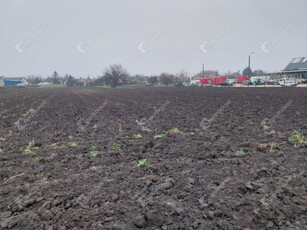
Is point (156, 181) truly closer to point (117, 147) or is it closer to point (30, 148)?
point (117, 147)

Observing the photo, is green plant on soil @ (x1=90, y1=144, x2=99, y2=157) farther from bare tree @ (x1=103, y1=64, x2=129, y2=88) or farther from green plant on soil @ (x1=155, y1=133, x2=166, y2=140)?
bare tree @ (x1=103, y1=64, x2=129, y2=88)

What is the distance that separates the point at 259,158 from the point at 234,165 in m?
0.77

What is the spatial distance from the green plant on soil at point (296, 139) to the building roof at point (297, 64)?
66.2 meters

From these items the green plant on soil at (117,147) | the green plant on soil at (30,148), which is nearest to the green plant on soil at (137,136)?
the green plant on soil at (117,147)

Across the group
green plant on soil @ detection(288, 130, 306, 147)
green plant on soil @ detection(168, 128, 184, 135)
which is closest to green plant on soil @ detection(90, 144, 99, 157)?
green plant on soil @ detection(168, 128, 184, 135)

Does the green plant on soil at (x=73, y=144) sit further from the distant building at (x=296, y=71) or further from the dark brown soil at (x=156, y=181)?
the distant building at (x=296, y=71)

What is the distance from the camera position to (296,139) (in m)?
6.95

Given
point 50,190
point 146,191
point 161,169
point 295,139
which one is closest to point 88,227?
point 146,191

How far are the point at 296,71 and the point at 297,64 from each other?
26.6 ft

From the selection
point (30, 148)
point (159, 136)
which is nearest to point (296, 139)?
point (159, 136)

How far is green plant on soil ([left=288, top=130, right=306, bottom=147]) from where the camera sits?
6655 mm

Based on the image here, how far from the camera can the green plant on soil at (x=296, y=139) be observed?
21.8 ft

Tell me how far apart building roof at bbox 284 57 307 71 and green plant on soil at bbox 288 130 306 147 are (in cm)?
6617

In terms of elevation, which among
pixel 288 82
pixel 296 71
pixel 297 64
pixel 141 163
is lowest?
pixel 288 82
